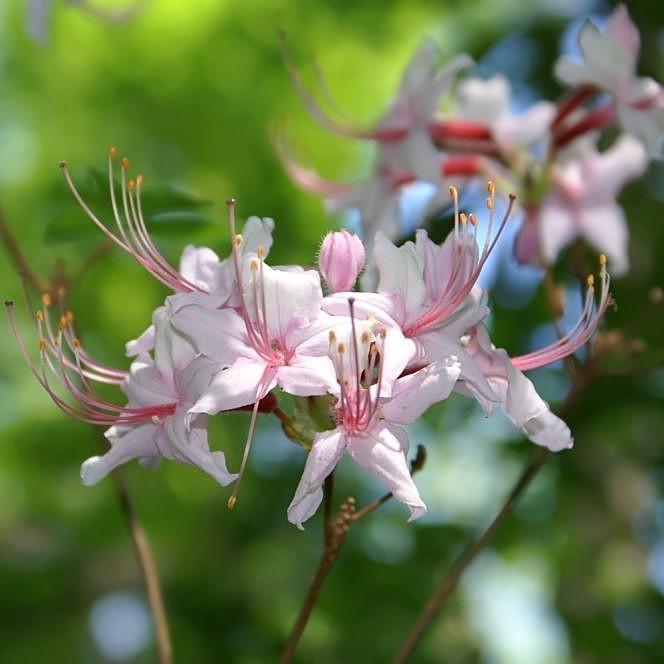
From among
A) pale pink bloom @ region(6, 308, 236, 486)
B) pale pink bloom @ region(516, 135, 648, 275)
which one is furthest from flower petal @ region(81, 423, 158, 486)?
pale pink bloom @ region(516, 135, 648, 275)

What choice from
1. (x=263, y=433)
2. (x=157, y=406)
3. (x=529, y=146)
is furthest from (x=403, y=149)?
(x=263, y=433)

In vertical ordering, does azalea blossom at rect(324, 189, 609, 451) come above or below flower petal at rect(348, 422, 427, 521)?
above

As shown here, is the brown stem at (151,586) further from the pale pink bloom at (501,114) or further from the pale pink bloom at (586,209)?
the pale pink bloom at (501,114)

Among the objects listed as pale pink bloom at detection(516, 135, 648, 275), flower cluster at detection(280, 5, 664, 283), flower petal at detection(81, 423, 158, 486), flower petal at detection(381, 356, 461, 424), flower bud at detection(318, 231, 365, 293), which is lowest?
pale pink bloom at detection(516, 135, 648, 275)

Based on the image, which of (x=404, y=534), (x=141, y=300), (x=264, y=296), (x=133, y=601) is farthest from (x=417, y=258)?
(x=141, y=300)

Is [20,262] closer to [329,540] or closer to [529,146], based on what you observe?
[329,540]

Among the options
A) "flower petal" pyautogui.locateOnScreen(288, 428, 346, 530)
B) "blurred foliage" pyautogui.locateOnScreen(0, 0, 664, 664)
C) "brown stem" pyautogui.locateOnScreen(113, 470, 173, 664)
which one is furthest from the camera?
"blurred foliage" pyautogui.locateOnScreen(0, 0, 664, 664)

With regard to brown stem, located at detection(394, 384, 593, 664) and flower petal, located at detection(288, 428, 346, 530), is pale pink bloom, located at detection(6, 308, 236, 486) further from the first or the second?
brown stem, located at detection(394, 384, 593, 664)
